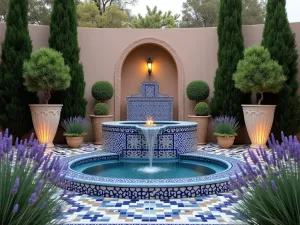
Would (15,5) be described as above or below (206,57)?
above

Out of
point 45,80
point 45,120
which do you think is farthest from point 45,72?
point 45,120

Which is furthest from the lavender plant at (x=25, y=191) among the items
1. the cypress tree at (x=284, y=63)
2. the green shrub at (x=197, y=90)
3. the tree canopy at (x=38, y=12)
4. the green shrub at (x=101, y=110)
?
the tree canopy at (x=38, y=12)

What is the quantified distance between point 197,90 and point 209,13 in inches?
585

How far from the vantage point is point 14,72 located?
29.3 ft

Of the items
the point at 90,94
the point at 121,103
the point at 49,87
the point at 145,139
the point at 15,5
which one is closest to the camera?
the point at 145,139

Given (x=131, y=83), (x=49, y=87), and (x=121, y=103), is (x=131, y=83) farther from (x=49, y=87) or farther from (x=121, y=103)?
(x=49, y=87)

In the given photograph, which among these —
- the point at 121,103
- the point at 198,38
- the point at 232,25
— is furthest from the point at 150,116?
the point at 232,25

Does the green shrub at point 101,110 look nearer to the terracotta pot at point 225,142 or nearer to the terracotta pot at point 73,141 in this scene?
the terracotta pot at point 73,141

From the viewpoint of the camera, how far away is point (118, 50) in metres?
10.6

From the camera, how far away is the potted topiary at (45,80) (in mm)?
8250

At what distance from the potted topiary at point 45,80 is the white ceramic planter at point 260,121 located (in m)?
4.93

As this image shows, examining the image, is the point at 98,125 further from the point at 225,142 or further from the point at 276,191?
the point at 276,191

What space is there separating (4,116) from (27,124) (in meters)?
0.63

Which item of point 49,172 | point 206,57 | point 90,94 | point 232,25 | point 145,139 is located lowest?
point 145,139
